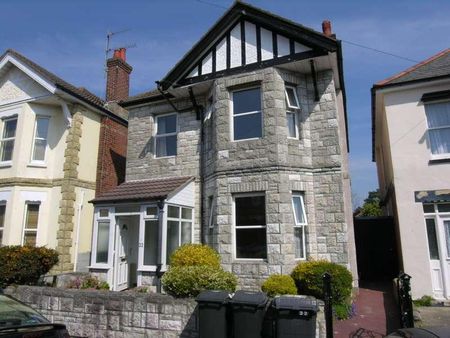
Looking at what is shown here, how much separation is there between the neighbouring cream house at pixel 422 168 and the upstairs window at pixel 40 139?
13.1 meters

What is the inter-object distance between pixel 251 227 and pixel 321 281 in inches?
104

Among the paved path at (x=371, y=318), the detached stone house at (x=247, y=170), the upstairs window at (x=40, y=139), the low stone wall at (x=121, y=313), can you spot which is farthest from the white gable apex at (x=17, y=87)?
the paved path at (x=371, y=318)

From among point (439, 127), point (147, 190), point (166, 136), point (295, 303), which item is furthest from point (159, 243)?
point (439, 127)

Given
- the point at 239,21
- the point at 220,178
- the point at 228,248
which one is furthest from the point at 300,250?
the point at 239,21

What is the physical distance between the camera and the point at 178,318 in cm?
804

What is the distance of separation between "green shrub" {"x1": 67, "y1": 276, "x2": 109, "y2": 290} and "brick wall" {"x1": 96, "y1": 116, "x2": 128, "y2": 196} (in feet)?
16.5

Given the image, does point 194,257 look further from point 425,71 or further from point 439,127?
point 425,71

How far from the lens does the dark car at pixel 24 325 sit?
4508 millimetres

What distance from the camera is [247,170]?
11.2m

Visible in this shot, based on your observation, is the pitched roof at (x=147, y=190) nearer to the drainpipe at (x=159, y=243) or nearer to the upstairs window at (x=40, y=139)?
the drainpipe at (x=159, y=243)

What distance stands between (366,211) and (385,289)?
45.7 ft

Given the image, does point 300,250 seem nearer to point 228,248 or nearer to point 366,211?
point 228,248

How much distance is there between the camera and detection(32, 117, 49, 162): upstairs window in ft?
49.6

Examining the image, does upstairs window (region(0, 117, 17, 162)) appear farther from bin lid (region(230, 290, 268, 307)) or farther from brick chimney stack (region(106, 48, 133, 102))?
bin lid (region(230, 290, 268, 307))
